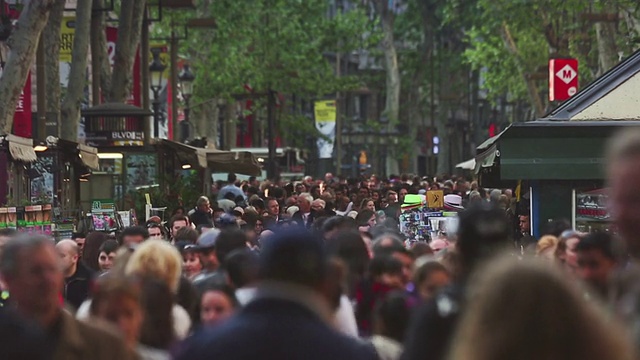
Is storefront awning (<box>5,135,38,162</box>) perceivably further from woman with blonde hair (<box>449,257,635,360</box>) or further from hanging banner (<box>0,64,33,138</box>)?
woman with blonde hair (<box>449,257,635,360</box>)

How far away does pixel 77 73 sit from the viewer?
109 feet

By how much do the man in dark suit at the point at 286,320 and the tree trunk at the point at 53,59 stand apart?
26.4 meters

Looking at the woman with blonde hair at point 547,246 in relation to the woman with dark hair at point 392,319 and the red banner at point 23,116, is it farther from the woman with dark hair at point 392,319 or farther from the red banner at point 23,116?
the red banner at point 23,116

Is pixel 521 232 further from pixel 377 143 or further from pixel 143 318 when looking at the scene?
pixel 377 143

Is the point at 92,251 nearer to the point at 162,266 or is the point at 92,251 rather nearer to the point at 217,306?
the point at 162,266

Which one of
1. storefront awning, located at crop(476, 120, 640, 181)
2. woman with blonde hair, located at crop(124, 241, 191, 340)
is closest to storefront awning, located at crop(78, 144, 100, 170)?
storefront awning, located at crop(476, 120, 640, 181)

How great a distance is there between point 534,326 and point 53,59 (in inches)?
1167

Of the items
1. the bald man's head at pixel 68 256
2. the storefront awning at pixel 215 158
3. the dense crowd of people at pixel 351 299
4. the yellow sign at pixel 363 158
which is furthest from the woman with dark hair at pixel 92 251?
the yellow sign at pixel 363 158

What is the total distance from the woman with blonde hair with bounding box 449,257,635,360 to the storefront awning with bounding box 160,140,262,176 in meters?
31.3

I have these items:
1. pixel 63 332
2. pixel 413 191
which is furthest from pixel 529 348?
pixel 413 191

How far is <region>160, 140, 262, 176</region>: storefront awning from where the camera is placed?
36031 millimetres

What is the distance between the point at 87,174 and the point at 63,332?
24.4 meters

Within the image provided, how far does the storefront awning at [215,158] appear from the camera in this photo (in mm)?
36031

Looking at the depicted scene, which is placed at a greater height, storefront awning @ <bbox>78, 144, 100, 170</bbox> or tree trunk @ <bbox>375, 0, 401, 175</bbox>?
tree trunk @ <bbox>375, 0, 401, 175</bbox>
